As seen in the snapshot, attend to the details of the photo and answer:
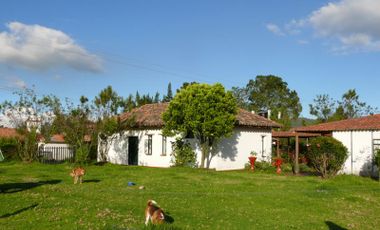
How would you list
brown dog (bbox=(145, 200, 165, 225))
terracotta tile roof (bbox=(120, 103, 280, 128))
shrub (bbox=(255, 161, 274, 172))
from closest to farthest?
brown dog (bbox=(145, 200, 165, 225)) → shrub (bbox=(255, 161, 274, 172)) → terracotta tile roof (bbox=(120, 103, 280, 128))

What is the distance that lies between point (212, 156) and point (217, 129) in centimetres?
366

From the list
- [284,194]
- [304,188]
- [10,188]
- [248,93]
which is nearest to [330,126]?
[304,188]

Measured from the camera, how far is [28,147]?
30.1 meters

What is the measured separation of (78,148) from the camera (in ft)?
93.2

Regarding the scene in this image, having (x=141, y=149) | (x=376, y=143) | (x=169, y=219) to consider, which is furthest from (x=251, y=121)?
(x=169, y=219)

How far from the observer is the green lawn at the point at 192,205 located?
946cm

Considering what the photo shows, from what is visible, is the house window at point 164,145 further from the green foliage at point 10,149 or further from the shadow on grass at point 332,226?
the shadow on grass at point 332,226

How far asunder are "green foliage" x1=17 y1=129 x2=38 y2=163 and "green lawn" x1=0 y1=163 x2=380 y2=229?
45.5ft

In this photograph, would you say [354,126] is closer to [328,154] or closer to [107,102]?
[328,154]

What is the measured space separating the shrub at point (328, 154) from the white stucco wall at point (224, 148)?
6656 millimetres

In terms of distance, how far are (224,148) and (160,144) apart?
4.42m

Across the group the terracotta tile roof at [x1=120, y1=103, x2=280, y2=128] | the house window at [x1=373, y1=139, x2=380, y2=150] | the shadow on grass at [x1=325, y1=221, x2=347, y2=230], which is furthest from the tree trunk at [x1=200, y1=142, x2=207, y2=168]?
the shadow on grass at [x1=325, y1=221, x2=347, y2=230]

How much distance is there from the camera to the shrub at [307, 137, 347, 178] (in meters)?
22.2

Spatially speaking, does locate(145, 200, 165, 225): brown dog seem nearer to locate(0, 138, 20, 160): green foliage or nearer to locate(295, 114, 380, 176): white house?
locate(295, 114, 380, 176): white house
